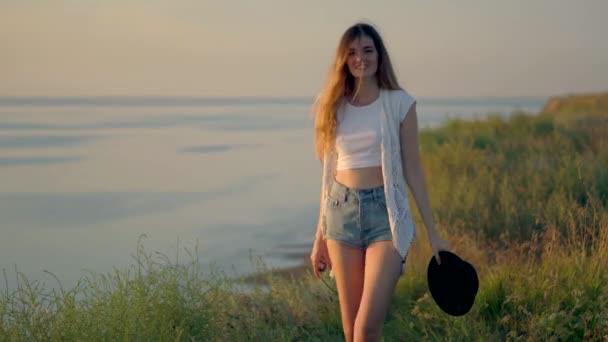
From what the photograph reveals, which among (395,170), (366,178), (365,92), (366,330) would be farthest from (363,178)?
(366,330)

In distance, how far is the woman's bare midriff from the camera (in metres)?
3.88

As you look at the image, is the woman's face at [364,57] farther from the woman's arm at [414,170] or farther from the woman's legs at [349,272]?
the woman's legs at [349,272]

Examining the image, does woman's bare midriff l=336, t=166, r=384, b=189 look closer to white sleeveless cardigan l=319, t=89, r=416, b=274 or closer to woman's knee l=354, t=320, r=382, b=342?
white sleeveless cardigan l=319, t=89, r=416, b=274

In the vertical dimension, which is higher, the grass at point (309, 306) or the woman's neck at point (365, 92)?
the woman's neck at point (365, 92)

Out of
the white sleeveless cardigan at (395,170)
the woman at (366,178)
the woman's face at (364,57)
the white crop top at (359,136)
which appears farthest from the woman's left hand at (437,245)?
the woman's face at (364,57)

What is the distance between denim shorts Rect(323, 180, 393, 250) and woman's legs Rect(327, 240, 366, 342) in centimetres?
4

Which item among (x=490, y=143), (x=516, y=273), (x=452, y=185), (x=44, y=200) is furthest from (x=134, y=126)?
(x=516, y=273)

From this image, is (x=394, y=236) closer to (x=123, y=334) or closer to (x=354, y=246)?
(x=354, y=246)

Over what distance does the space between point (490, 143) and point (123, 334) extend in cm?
1197

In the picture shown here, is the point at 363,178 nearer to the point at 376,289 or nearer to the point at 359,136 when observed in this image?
the point at 359,136

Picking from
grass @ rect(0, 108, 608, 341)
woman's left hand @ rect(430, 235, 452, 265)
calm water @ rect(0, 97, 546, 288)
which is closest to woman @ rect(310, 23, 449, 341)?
woman's left hand @ rect(430, 235, 452, 265)

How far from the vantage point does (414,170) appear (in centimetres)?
386

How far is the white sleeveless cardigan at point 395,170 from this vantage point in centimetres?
371

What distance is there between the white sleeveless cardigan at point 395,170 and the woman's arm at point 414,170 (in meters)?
0.04
